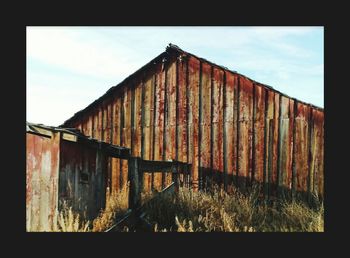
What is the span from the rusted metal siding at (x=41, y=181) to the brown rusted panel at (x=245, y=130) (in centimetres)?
563

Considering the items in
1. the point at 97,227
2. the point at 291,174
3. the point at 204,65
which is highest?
the point at 204,65

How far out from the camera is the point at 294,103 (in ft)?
37.1

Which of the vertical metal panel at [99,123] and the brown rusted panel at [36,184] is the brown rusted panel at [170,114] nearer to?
the vertical metal panel at [99,123]

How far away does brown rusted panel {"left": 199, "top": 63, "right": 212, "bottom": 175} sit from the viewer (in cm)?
1284

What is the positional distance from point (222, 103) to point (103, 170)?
4.54 metres

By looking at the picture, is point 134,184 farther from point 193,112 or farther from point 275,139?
point 193,112

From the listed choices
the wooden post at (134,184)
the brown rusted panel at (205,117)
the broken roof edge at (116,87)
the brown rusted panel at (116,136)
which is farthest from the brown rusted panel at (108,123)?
the wooden post at (134,184)

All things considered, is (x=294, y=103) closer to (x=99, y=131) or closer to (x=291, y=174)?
(x=291, y=174)

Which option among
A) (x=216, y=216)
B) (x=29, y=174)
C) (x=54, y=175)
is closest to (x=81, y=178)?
(x=54, y=175)

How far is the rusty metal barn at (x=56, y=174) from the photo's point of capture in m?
8.30

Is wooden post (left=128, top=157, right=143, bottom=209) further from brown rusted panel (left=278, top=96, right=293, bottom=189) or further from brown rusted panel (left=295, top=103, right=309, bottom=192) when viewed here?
brown rusted panel (left=295, top=103, right=309, bottom=192)

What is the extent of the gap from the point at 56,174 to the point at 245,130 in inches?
229

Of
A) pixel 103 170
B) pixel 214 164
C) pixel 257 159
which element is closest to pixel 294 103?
pixel 257 159

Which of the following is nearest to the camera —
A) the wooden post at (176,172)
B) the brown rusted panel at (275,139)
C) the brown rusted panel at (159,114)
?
the brown rusted panel at (275,139)
